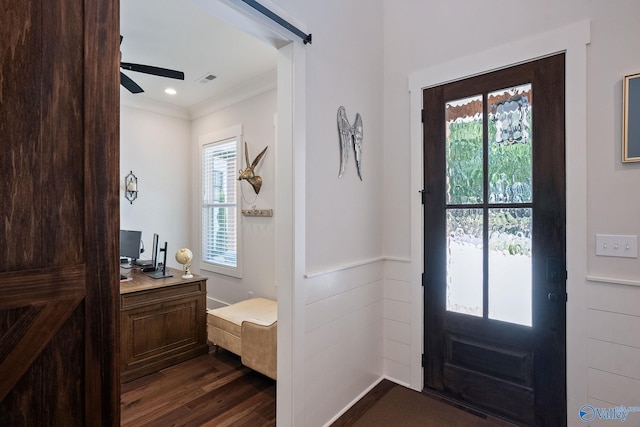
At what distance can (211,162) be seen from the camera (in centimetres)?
437

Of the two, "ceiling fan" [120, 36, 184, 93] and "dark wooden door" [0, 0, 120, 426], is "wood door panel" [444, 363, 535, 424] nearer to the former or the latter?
"dark wooden door" [0, 0, 120, 426]

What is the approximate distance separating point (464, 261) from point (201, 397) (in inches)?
88.0

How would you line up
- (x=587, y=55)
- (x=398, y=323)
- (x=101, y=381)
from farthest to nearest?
1. (x=398, y=323)
2. (x=587, y=55)
3. (x=101, y=381)

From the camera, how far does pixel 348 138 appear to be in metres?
2.15

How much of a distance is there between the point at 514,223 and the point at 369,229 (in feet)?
3.25

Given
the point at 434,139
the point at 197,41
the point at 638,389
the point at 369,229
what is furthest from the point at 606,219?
the point at 197,41

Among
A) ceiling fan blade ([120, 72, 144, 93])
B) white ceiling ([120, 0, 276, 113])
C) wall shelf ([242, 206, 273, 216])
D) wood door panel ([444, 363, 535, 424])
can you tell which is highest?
white ceiling ([120, 0, 276, 113])

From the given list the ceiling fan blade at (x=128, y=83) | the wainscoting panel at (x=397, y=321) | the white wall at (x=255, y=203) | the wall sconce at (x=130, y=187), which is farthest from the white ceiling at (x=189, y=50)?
the wainscoting panel at (x=397, y=321)

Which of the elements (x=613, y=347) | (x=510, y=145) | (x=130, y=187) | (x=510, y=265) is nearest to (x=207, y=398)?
(x=510, y=265)

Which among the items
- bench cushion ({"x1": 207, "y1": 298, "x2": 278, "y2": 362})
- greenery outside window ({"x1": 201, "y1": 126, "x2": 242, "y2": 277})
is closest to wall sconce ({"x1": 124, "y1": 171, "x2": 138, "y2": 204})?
greenery outside window ({"x1": 201, "y1": 126, "x2": 242, "y2": 277})

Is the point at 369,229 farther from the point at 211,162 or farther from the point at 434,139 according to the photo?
the point at 211,162

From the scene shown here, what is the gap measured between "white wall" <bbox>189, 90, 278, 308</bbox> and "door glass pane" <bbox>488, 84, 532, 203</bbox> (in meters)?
2.20

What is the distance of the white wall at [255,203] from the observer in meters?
3.51

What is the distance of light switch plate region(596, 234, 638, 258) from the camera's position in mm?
1633
